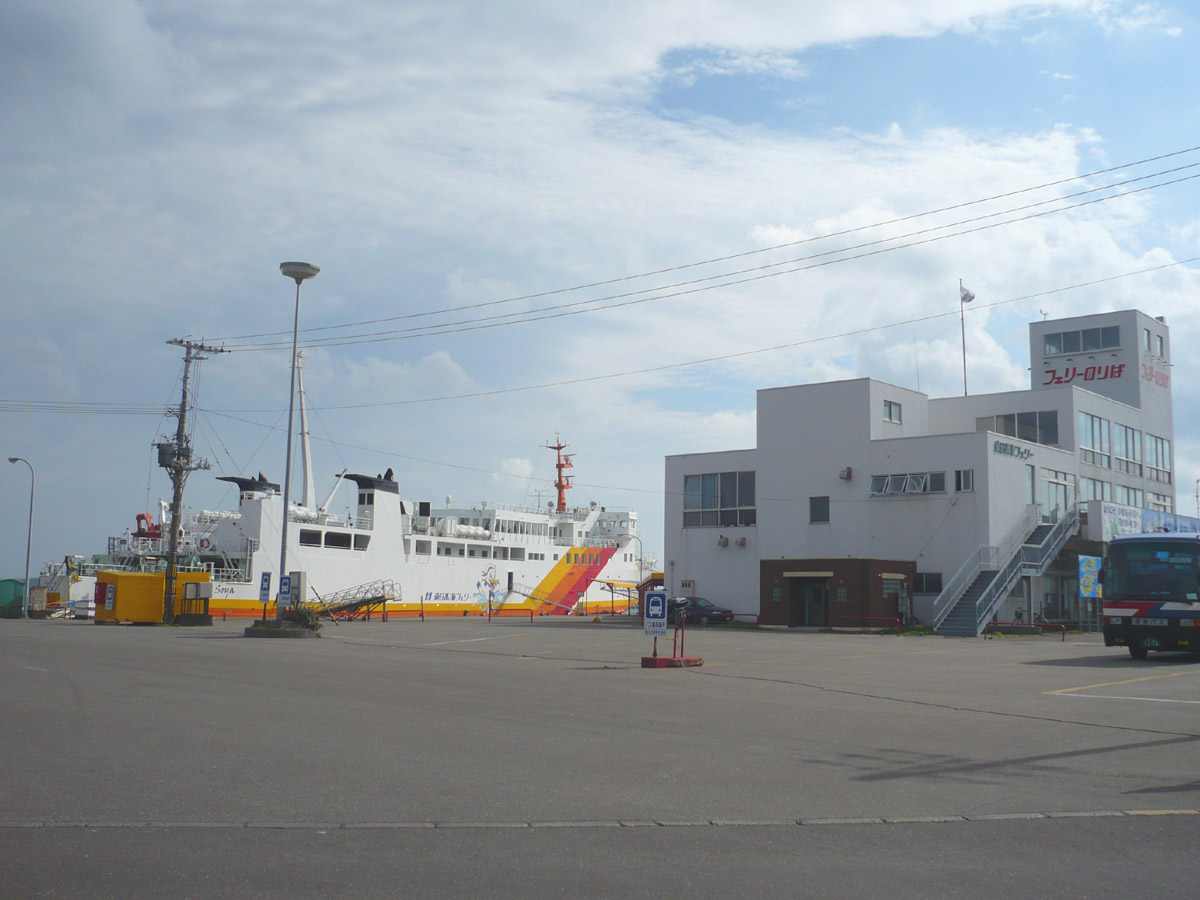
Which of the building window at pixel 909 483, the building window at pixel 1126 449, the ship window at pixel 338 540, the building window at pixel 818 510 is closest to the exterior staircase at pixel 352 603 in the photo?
the ship window at pixel 338 540

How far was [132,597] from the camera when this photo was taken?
38031mm

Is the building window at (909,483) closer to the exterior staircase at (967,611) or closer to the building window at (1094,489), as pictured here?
the exterior staircase at (967,611)

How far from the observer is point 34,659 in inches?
726

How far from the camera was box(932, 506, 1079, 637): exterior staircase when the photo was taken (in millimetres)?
35625

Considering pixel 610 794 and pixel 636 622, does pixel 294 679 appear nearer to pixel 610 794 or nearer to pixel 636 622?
pixel 610 794

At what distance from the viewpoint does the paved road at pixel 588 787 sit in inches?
207

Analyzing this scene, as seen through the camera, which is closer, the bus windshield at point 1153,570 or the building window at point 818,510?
the bus windshield at point 1153,570

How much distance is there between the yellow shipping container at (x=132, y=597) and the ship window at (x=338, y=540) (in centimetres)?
1360

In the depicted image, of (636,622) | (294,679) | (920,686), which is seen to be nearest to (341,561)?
(636,622)

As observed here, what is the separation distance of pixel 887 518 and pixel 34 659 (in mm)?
30847

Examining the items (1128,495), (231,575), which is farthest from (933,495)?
(231,575)

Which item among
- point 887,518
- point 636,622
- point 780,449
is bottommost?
point 636,622

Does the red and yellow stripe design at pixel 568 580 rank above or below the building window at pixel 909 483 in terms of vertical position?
below

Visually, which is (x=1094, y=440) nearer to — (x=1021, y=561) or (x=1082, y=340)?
(x=1082, y=340)
